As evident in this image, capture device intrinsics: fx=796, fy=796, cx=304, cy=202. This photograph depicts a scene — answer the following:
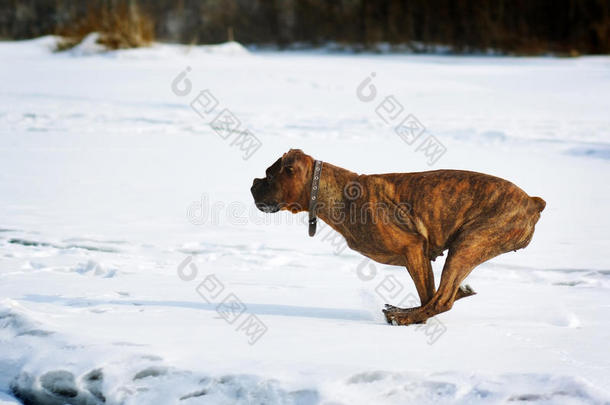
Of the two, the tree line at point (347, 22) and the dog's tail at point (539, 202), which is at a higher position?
the tree line at point (347, 22)

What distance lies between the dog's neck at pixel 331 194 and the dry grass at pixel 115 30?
55.9ft

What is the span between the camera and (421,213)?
382 centimetres

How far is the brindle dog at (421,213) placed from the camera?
12.3 feet

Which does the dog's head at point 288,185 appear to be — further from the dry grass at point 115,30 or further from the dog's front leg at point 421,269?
the dry grass at point 115,30

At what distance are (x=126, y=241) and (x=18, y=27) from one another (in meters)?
26.1

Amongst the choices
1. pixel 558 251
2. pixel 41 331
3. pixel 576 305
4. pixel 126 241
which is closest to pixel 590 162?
pixel 558 251

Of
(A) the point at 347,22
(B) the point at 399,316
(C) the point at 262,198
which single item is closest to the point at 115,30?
(A) the point at 347,22

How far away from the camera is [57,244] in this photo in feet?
19.4

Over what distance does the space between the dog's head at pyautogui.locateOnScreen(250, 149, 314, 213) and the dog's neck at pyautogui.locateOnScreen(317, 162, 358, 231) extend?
2.8 inches

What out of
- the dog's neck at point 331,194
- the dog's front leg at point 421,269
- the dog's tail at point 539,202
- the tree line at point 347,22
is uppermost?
the tree line at point 347,22

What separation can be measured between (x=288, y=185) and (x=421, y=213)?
25.8 inches

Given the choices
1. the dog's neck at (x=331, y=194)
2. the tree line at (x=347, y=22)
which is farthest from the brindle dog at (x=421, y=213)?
the tree line at (x=347, y=22)

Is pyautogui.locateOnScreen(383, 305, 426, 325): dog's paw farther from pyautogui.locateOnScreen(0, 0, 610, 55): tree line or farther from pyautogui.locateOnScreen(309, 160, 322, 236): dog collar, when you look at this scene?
pyautogui.locateOnScreen(0, 0, 610, 55): tree line

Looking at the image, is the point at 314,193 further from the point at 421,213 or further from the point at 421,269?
the point at 421,269
